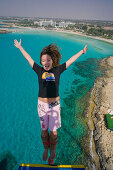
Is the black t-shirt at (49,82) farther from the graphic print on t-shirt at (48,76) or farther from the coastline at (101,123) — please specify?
the coastline at (101,123)

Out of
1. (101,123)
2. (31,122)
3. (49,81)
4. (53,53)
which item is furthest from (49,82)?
(31,122)

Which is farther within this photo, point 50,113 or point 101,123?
point 101,123

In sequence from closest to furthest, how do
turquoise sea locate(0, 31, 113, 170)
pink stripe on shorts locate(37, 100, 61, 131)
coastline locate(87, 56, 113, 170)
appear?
pink stripe on shorts locate(37, 100, 61, 131) < coastline locate(87, 56, 113, 170) < turquoise sea locate(0, 31, 113, 170)

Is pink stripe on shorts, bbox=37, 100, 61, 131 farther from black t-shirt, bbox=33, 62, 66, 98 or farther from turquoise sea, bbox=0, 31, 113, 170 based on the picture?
turquoise sea, bbox=0, 31, 113, 170

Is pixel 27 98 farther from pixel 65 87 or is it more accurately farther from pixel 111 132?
pixel 111 132

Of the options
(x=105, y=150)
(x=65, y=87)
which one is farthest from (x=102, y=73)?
(x=105, y=150)

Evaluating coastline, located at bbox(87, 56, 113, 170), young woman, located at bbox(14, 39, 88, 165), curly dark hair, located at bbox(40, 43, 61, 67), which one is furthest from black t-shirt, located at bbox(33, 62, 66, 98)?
coastline, located at bbox(87, 56, 113, 170)

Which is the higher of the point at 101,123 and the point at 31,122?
the point at 101,123

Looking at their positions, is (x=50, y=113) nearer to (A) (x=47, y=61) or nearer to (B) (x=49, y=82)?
(B) (x=49, y=82)
